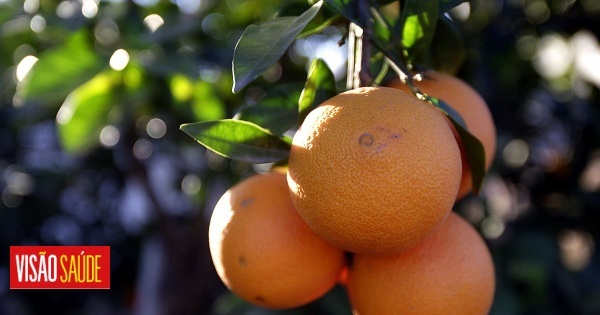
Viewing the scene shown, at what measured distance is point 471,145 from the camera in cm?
61

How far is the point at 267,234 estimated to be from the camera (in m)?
0.62

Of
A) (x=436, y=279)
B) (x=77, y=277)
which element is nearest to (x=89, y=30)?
(x=77, y=277)

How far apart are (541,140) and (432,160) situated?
138 centimetres

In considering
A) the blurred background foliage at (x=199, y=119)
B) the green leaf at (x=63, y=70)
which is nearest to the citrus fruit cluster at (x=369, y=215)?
the blurred background foliage at (x=199, y=119)

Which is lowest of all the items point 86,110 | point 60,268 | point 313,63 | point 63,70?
point 60,268

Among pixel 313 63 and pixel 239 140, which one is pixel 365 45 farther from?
pixel 239 140

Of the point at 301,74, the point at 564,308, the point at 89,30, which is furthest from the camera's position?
the point at 301,74

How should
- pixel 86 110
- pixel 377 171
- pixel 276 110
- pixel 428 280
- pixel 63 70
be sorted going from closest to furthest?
1. pixel 377 171
2. pixel 428 280
3. pixel 276 110
4. pixel 63 70
5. pixel 86 110

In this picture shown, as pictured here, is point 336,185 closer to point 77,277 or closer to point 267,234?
point 267,234

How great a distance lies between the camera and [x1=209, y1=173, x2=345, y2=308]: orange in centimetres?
62

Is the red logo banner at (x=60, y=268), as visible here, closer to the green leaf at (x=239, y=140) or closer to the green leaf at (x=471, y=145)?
the green leaf at (x=239, y=140)

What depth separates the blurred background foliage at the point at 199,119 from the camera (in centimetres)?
111

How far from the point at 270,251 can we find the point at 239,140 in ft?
0.43

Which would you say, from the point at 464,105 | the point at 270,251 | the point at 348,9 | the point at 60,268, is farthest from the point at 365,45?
the point at 60,268
